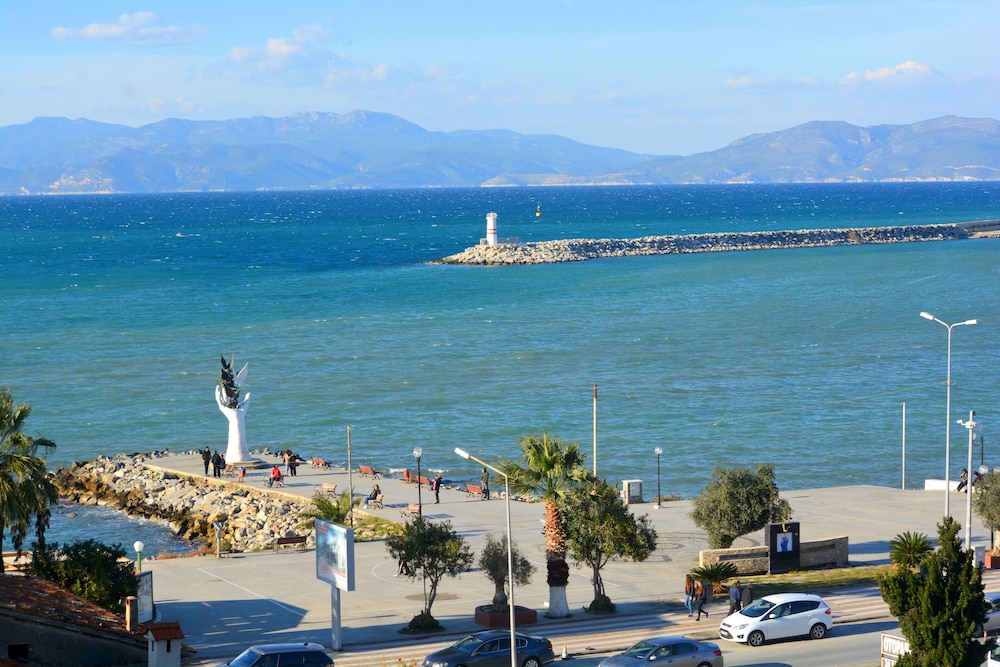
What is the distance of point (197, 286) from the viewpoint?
391ft

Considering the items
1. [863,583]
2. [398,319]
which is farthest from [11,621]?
[398,319]

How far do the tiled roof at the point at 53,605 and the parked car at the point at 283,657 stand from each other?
296cm

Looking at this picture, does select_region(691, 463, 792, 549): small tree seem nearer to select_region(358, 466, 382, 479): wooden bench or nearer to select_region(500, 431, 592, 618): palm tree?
select_region(500, 431, 592, 618): palm tree

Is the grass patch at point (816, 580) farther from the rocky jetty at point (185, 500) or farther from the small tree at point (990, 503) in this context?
the rocky jetty at point (185, 500)

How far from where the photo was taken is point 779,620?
2573 cm

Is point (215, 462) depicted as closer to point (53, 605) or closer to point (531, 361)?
point (53, 605)

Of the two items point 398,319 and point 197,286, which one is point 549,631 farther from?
point 197,286

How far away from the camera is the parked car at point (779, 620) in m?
25.6

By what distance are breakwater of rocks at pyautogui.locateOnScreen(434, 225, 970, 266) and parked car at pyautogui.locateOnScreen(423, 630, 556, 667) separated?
384 feet

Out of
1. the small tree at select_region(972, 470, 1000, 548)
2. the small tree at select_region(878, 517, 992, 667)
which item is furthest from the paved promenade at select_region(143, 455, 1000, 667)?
the small tree at select_region(878, 517, 992, 667)

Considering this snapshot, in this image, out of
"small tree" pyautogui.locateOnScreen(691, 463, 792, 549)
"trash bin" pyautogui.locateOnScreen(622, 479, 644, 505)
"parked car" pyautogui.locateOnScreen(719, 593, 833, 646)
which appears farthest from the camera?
"trash bin" pyautogui.locateOnScreen(622, 479, 644, 505)

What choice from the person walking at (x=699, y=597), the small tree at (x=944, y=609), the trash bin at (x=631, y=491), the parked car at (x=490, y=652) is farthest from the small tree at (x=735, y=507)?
the small tree at (x=944, y=609)

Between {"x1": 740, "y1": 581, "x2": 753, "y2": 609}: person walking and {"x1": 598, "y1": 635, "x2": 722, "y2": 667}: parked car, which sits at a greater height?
{"x1": 598, "y1": 635, "x2": 722, "y2": 667}: parked car

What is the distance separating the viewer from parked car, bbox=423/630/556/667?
909 inches
